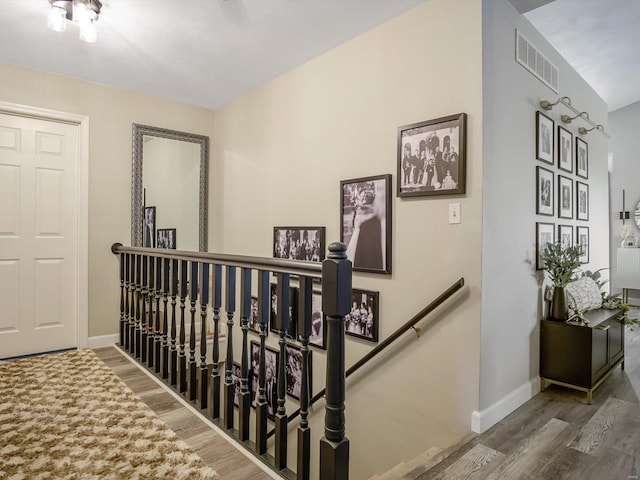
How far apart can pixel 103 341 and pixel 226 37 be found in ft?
9.60

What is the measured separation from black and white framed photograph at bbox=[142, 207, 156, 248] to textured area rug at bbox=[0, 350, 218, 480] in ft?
5.05

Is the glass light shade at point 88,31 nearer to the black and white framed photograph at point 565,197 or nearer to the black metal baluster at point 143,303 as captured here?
the black metal baluster at point 143,303

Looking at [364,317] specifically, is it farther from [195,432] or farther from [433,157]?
[195,432]

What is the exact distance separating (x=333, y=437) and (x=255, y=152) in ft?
10.1

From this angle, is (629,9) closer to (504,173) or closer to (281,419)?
(504,173)

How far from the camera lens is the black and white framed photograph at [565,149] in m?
3.03

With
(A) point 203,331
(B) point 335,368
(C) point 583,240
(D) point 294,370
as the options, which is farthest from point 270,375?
(C) point 583,240

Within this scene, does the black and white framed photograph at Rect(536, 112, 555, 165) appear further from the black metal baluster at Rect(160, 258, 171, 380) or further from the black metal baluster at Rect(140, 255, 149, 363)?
the black metal baluster at Rect(140, 255, 149, 363)

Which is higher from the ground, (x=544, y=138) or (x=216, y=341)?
(x=544, y=138)

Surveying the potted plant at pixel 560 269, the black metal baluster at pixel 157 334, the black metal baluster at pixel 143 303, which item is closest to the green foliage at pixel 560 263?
the potted plant at pixel 560 269

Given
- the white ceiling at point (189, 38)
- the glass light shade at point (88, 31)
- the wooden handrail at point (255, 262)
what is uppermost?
the white ceiling at point (189, 38)

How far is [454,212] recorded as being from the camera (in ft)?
7.31

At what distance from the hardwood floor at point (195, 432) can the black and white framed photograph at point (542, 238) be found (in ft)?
7.48

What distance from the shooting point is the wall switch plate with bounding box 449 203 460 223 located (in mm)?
2209
